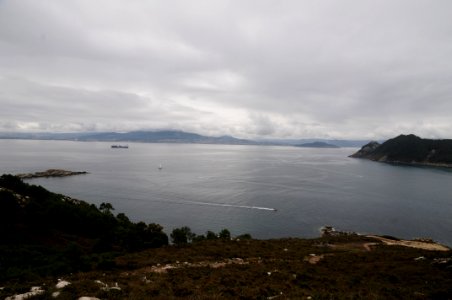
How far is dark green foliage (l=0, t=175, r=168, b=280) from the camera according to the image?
32.1 m

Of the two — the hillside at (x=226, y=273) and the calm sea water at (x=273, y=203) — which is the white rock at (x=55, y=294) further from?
the calm sea water at (x=273, y=203)

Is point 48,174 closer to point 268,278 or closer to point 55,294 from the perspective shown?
point 55,294

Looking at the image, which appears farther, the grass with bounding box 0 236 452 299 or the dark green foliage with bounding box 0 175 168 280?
A: the dark green foliage with bounding box 0 175 168 280

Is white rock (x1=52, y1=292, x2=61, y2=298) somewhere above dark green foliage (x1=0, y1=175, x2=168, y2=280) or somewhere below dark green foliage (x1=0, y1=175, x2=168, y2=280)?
above

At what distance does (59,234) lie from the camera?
52.4m

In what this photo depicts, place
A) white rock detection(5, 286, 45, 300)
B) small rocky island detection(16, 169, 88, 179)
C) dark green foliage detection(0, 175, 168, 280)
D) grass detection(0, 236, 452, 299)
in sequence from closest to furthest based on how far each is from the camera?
white rock detection(5, 286, 45, 300)
grass detection(0, 236, 452, 299)
dark green foliage detection(0, 175, 168, 280)
small rocky island detection(16, 169, 88, 179)

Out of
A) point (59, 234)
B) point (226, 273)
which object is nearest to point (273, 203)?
point (59, 234)

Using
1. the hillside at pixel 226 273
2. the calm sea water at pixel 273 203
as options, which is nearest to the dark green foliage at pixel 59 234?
the hillside at pixel 226 273

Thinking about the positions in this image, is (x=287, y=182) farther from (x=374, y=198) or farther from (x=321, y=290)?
(x=321, y=290)

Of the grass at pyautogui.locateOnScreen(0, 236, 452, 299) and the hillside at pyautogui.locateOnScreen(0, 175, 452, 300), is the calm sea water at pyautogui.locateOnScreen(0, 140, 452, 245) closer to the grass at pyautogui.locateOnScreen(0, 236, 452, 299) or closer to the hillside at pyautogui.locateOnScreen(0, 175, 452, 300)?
the hillside at pyautogui.locateOnScreen(0, 175, 452, 300)

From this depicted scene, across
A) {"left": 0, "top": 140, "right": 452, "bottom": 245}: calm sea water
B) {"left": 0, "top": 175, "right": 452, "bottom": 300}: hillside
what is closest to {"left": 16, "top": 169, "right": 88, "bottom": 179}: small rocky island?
{"left": 0, "top": 140, "right": 452, "bottom": 245}: calm sea water

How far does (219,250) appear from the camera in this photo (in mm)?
35344

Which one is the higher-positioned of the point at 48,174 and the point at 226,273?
the point at 226,273

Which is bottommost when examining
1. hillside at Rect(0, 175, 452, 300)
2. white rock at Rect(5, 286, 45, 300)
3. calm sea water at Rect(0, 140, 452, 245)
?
calm sea water at Rect(0, 140, 452, 245)
